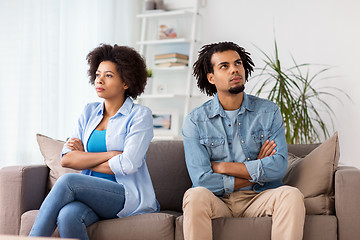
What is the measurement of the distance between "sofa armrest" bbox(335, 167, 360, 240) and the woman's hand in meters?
1.27

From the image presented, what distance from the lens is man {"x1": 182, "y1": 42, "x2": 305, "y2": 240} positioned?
219 centimetres

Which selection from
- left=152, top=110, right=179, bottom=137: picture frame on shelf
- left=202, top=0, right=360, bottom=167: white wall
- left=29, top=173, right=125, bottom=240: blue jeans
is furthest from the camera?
left=152, top=110, right=179, bottom=137: picture frame on shelf

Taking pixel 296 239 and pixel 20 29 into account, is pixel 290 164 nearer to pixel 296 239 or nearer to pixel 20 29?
pixel 296 239

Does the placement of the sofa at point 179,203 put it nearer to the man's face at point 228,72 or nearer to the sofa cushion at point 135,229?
the sofa cushion at point 135,229

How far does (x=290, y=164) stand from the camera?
2664 mm

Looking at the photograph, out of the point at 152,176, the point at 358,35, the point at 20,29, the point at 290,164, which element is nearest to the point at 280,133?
the point at 290,164

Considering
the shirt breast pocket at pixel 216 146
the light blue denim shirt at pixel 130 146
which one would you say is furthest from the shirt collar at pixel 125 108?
the shirt breast pocket at pixel 216 146

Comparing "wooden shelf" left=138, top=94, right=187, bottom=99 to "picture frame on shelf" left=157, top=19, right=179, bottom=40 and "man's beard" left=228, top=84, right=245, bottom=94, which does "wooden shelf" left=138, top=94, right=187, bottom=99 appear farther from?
"man's beard" left=228, top=84, right=245, bottom=94

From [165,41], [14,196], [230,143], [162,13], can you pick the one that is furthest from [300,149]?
[162,13]

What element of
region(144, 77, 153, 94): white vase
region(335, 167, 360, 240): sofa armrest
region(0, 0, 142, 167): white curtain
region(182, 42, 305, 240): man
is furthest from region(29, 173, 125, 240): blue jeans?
region(144, 77, 153, 94): white vase

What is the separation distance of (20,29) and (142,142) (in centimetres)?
186

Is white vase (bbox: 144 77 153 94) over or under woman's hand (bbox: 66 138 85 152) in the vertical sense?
over

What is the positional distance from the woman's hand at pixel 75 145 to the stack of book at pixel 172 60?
7.66 feet

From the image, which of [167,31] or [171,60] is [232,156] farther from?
[167,31]
